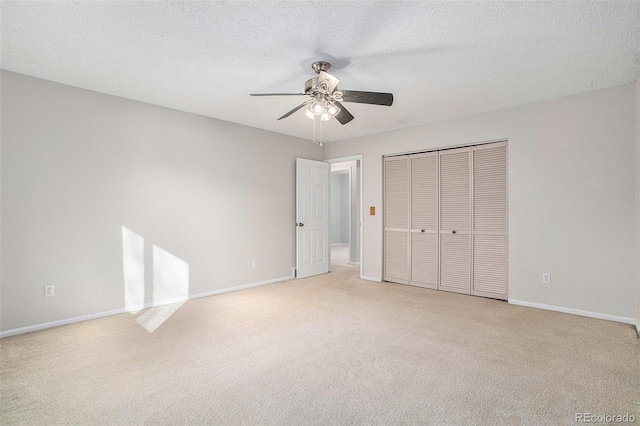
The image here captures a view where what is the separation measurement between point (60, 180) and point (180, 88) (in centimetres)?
153

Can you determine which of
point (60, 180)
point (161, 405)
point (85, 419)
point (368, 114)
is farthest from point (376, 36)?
point (60, 180)

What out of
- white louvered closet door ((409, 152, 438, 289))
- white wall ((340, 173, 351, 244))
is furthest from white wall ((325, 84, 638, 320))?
white wall ((340, 173, 351, 244))

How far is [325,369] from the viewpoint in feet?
7.75

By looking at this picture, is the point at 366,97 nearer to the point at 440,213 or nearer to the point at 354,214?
the point at 440,213

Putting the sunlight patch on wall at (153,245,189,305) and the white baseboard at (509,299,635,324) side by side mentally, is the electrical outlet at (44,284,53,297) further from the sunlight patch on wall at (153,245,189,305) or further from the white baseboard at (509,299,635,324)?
the white baseboard at (509,299,635,324)

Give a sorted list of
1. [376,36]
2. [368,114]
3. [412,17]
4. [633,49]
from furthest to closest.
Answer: [368,114]
[633,49]
[376,36]
[412,17]

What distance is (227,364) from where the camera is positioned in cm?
244

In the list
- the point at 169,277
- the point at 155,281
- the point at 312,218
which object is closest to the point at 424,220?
the point at 312,218

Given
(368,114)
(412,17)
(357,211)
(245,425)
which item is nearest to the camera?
(245,425)

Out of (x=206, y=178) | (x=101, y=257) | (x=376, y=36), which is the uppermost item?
(x=376, y=36)

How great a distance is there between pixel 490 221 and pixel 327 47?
124 inches

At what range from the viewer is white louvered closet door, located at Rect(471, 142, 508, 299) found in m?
4.15

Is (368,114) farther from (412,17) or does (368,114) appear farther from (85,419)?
(85,419)

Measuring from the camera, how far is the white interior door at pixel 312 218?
557 centimetres
